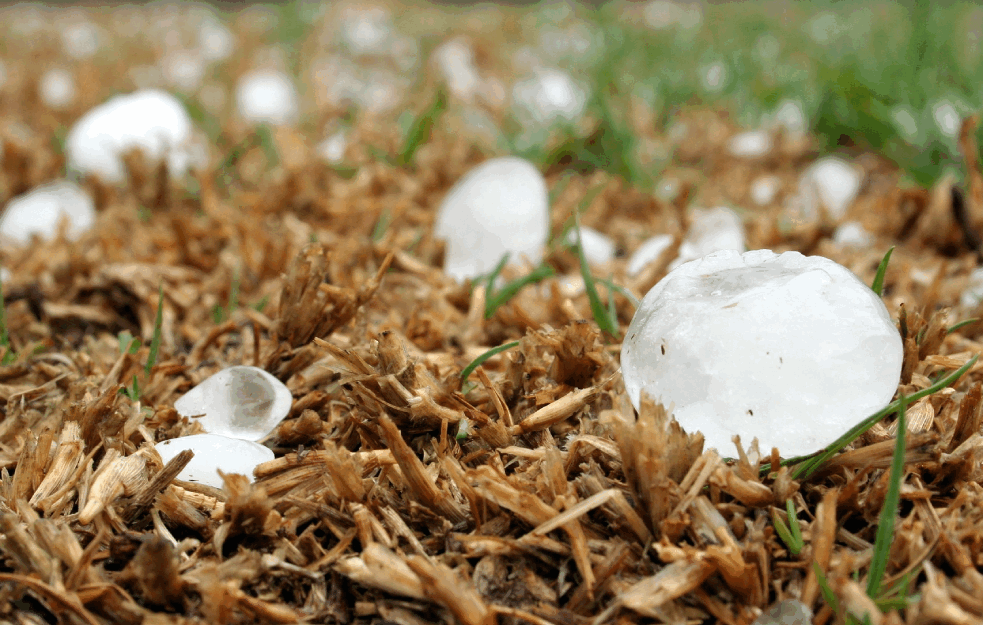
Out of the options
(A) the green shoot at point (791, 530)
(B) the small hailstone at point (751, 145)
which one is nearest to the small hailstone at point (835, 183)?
(B) the small hailstone at point (751, 145)

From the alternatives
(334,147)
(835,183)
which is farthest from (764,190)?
(334,147)

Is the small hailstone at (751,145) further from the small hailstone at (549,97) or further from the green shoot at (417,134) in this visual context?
the green shoot at (417,134)

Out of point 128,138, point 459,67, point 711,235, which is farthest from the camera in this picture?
point 459,67

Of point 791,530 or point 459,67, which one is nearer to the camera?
point 791,530

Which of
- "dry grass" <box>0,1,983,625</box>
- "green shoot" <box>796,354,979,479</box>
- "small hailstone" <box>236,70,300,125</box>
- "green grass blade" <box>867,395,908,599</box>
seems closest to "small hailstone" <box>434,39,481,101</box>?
"small hailstone" <box>236,70,300,125</box>

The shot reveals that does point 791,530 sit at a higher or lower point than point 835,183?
higher

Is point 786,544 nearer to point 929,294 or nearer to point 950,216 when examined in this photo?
point 929,294

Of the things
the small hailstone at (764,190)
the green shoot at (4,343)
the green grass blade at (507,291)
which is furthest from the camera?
the small hailstone at (764,190)

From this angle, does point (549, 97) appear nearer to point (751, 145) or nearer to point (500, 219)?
point (751, 145)
